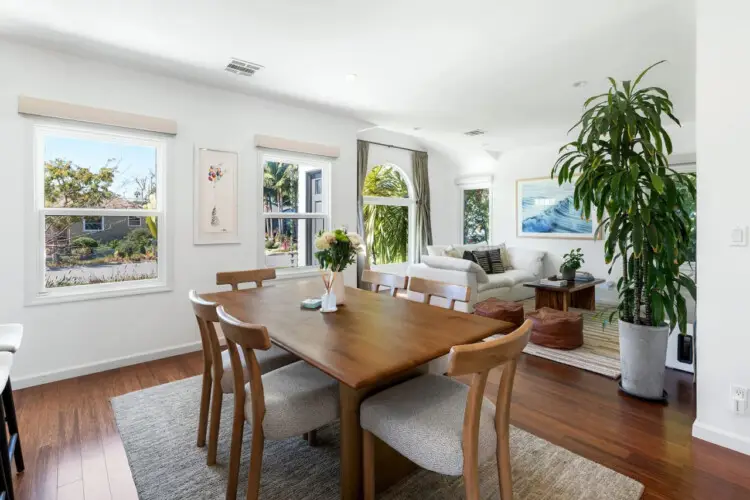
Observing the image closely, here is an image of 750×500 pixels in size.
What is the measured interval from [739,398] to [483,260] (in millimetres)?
3912

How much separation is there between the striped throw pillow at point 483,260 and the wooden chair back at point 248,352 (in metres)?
4.72

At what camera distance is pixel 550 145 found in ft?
21.3

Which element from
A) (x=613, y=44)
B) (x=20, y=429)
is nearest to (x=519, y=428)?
(x=613, y=44)

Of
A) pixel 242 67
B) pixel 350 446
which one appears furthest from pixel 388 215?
pixel 350 446

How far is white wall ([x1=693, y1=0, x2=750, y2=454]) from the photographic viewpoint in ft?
6.60

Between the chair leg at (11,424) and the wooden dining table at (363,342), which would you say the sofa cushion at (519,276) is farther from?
the chair leg at (11,424)

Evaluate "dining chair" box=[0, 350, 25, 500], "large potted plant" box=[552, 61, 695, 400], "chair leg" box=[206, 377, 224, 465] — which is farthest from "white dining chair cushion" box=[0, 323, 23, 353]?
"large potted plant" box=[552, 61, 695, 400]

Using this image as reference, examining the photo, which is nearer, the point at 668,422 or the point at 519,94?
the point at 668,422

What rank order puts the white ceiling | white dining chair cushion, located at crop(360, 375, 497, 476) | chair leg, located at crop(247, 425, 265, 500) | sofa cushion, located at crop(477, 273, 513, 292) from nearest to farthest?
1. white dining chair cushion, located at crop(360, 375, 497, 476)
2. chair leg, located at crop(247, 425, 265, 500)
3. the white ceiling
4. sofa cushion, located at crop(477, 273, 513, 292)

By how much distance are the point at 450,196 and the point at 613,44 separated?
4.81 meters

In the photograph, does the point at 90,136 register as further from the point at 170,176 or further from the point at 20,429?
the point at 20,429

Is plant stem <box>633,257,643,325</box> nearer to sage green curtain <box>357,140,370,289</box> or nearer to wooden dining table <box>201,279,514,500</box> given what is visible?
wooden dining table <box>201,279,514,500</box>

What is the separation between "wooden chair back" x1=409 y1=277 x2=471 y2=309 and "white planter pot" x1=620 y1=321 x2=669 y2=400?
4.38ft

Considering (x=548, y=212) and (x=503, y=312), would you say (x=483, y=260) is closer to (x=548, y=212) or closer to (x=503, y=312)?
(x=548, y=212)
